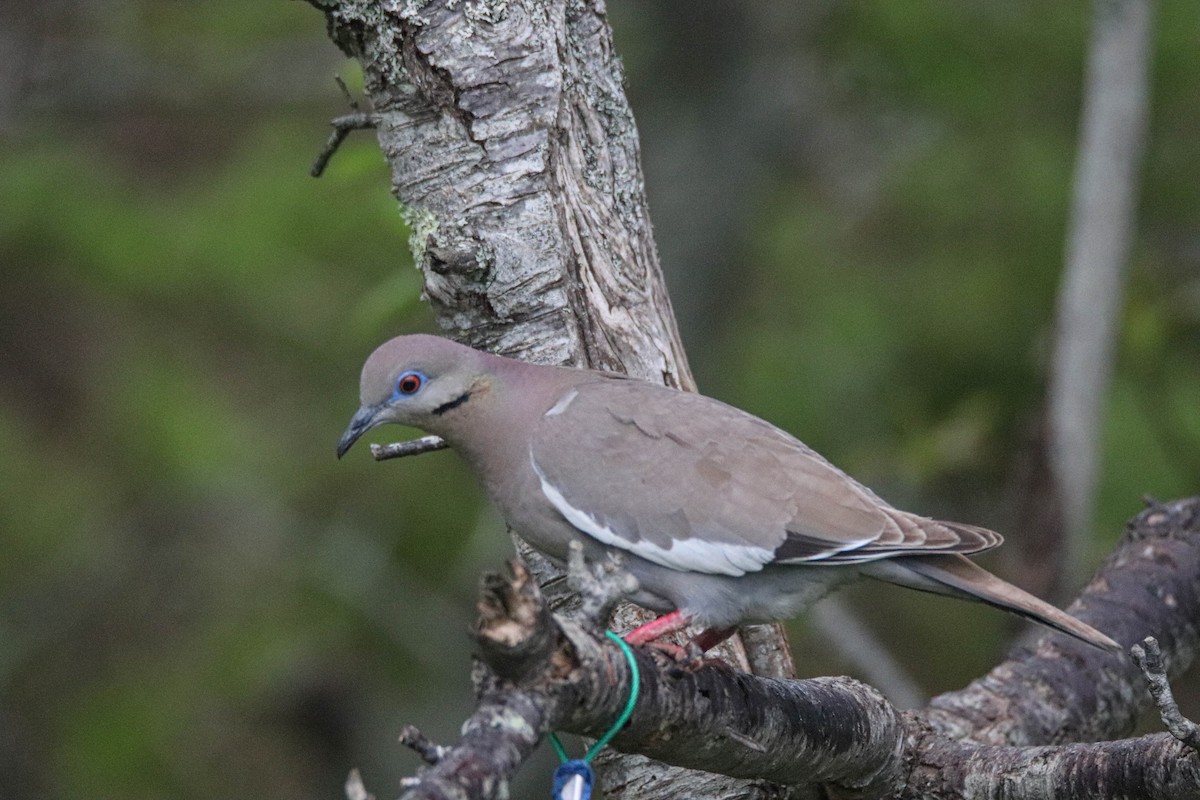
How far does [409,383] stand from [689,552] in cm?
91

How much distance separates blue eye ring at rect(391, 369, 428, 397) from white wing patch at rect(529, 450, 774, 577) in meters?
0.57

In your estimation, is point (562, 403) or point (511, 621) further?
point (562, 403)

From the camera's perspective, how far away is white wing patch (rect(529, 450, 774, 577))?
344 cm

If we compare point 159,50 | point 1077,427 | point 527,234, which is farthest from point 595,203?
point 159,50

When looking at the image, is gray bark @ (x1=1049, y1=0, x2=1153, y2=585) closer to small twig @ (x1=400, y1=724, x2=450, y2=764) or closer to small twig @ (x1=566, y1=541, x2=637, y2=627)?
small twig @ (x1=566, y1=541, x2=637, y2=627)

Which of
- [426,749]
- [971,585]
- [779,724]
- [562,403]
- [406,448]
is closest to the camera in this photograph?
[426,749]

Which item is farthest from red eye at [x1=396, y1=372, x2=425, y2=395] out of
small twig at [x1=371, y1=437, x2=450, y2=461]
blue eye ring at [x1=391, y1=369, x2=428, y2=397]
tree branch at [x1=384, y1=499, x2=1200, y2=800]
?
tree branch at [x1=384, y1=499, x2=1200, y2=800]

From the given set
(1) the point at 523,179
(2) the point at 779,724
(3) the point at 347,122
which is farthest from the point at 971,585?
(3) the point at 347,122

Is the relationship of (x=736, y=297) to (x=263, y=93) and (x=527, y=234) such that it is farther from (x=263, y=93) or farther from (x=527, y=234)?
(x=527, y=234)

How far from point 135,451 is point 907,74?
4561 mm

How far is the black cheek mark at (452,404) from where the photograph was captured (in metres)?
3.78

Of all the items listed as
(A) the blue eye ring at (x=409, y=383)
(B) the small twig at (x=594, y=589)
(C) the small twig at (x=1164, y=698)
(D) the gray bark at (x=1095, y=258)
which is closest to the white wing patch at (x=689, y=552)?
(A) the blue eye ring at (x=409, y=383)

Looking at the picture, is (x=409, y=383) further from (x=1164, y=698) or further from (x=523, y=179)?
(x=1164, y=698)

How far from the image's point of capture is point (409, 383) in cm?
Result: 379
